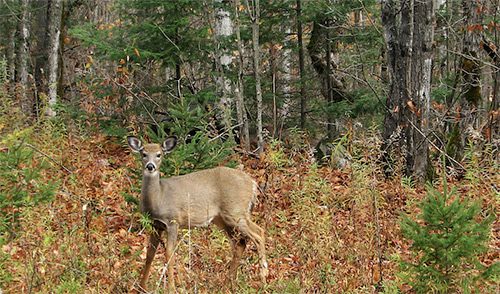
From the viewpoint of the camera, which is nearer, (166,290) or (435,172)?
(166,290)

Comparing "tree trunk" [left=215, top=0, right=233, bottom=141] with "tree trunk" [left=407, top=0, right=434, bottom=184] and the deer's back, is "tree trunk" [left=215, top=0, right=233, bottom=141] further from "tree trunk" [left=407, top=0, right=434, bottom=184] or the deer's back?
the deer's back

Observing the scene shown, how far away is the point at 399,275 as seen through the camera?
5.60 meters

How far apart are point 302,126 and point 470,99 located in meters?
3.25

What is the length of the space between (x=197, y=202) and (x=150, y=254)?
92cm

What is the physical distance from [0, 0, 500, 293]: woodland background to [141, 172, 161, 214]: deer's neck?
46 centimetres

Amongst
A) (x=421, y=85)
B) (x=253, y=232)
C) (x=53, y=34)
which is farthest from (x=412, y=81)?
(x=53, y=34)

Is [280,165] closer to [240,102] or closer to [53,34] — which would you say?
[240,102]

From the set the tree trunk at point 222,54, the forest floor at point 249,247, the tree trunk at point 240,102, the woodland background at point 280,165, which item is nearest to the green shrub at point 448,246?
the woodland background at point 280,165

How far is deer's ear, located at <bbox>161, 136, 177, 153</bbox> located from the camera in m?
7.09

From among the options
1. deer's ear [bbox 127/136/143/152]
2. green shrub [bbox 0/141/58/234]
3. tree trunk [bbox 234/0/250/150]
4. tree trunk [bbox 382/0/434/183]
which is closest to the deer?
deer's ear [bbox 127/136/143/152]

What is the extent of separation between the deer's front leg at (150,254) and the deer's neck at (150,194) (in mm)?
241

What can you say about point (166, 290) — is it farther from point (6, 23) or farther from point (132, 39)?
point (6, 23)

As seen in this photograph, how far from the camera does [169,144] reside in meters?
7.14

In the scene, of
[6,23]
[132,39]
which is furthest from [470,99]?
[6,23]
